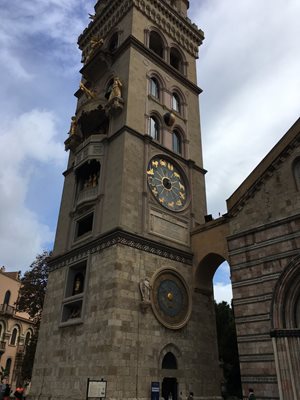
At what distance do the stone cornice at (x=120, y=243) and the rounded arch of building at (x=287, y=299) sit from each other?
7352 mm

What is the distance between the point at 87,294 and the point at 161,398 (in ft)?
21.2

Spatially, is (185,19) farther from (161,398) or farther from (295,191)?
(161,398)

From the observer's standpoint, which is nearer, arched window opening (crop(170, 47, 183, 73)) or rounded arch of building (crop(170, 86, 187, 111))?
rounded arch of building (crop(170, 86, 187, 111))

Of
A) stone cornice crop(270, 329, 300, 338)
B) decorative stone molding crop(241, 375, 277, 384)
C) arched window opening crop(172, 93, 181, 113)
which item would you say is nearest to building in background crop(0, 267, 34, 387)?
arched window opening crop(172, 93, 181, 113)

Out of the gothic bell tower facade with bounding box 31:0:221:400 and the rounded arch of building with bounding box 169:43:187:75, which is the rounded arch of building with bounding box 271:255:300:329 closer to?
the gothic bell tower facade with bounding box 31:0:221:400

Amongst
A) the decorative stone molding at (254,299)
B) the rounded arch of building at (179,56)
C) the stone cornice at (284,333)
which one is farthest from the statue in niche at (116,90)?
the stone cornice at (284,333)

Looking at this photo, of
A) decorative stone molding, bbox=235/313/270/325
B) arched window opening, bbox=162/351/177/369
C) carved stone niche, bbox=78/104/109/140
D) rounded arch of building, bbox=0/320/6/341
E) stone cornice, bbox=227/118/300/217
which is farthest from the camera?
rounded arch of building, bbox=0/320/6/341

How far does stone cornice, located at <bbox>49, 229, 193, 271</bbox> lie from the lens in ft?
68.0

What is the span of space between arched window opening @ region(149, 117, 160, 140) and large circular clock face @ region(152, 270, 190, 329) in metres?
10.1

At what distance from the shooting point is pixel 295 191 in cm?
1852

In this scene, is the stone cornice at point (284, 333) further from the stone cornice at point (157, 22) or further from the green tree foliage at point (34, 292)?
the stone cornice at point (157, 22)

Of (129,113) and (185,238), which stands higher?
(129,113)

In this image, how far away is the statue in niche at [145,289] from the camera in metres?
19.8

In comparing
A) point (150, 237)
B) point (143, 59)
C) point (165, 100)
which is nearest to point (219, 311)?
point (150, 237)
